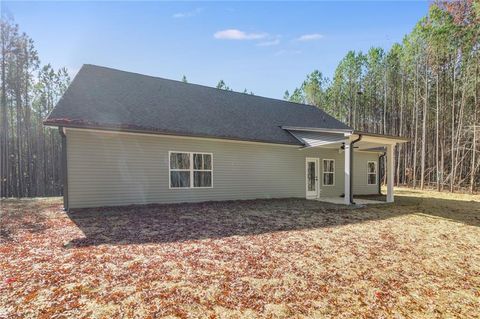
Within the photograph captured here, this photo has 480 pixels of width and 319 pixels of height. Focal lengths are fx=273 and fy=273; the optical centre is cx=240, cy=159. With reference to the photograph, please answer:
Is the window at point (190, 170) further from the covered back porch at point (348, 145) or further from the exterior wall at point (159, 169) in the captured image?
the covered back porch at point (348, 145)

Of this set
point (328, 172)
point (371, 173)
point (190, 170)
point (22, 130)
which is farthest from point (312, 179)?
point (22, 130)

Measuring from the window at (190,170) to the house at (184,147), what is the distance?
35 mm

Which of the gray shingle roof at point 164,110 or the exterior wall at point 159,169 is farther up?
the gray shingle roof at point 164,110

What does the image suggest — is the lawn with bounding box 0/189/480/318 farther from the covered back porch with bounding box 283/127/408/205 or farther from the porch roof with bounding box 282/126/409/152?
the porch roof with bounding box 282/126/409/152

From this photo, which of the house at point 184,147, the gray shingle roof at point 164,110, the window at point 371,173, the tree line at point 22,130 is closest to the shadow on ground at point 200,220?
the house at point 184,147

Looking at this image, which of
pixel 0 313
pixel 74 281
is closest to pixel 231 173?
pixel 74 281

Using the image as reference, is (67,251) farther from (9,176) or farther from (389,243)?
(9,176)

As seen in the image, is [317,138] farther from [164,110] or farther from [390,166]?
[164,110]

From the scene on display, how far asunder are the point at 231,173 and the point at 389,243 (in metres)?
6.12

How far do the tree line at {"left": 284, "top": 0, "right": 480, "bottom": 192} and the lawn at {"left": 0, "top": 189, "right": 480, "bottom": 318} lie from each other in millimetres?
12425

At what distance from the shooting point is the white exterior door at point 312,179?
1236 centimetres

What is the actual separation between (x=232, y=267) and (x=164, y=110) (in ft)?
25.8

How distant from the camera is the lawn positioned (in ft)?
9.41

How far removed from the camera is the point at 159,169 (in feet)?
29.5
